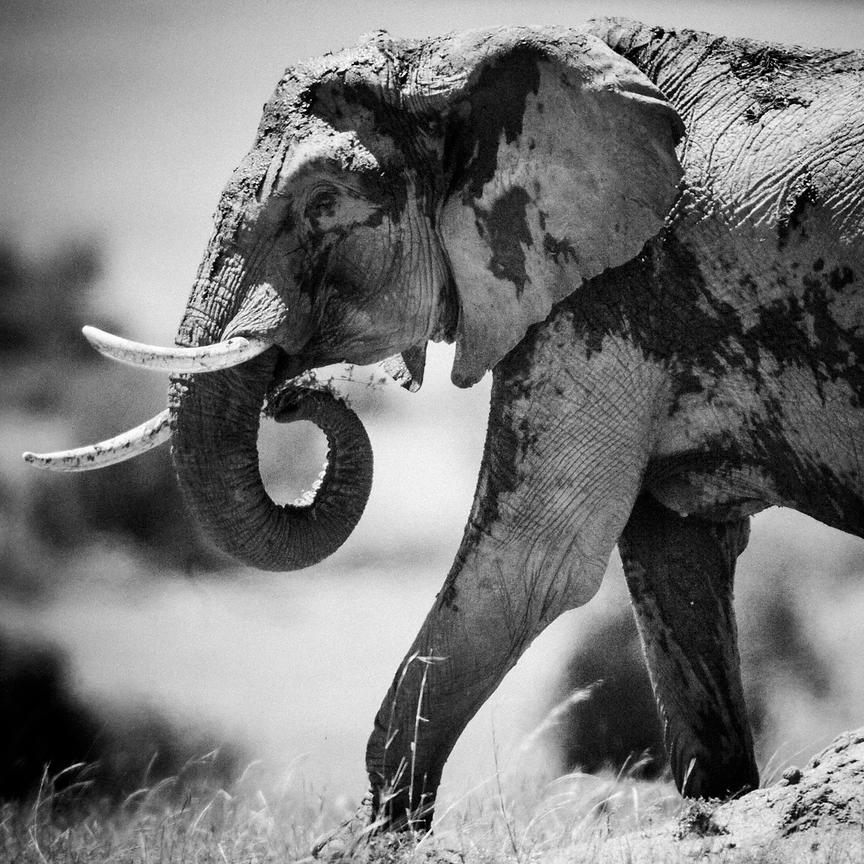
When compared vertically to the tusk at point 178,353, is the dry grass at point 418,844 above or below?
below

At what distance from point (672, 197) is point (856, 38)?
4333 millimetres

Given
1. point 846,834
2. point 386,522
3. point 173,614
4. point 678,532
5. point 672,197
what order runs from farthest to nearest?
point 386,522, point 173,614, point 678,532, point 672,197, point 846,834

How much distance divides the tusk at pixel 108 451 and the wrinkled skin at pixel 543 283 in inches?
3.0

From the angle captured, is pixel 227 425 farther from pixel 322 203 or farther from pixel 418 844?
pixel 418 844

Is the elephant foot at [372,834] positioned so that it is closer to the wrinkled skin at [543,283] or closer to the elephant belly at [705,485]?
the wrinkled skin at [543,283]

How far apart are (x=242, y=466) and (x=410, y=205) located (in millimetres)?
855

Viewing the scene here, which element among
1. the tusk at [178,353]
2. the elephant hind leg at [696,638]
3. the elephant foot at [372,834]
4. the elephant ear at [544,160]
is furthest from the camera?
the elephant hind leg at [696,638]

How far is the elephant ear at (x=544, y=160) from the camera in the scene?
13.0ft

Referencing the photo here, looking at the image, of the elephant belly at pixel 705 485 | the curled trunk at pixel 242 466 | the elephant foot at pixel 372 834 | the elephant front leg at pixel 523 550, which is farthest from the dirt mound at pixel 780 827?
the curled trunk at pixel 242 466

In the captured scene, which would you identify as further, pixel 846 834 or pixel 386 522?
pixel 386 522

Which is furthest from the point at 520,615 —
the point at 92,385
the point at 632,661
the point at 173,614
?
the point at 92,385

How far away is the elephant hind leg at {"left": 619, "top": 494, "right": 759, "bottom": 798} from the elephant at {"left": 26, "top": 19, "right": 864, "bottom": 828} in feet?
1.32

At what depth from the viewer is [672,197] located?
3961mm

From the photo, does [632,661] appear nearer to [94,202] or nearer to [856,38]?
[856,38]
